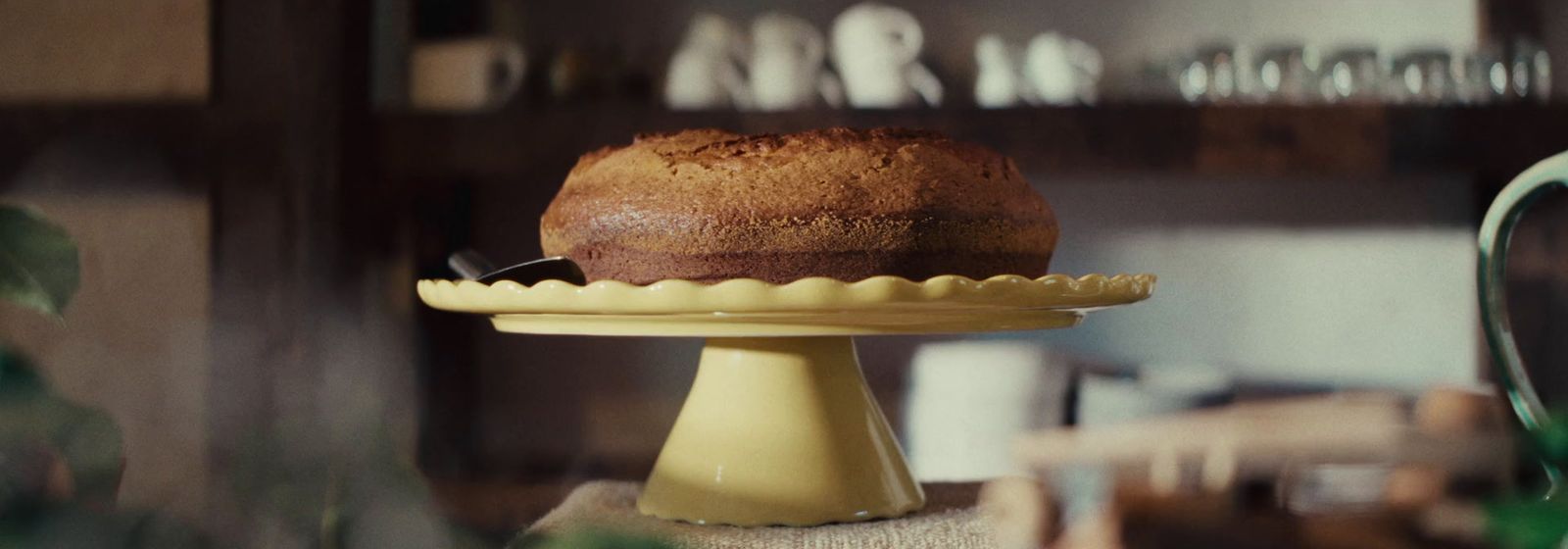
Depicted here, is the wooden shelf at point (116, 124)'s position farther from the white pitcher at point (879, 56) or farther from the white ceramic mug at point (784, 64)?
A: the white pitcher at point (879, 56)

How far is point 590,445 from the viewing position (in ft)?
5.66

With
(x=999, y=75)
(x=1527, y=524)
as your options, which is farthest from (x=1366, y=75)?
(x=1527, y=524)

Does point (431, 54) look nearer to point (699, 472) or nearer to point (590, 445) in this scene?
point (590, 445)

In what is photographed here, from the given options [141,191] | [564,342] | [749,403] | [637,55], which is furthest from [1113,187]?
[141,191]

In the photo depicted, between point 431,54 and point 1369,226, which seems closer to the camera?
point 431,54

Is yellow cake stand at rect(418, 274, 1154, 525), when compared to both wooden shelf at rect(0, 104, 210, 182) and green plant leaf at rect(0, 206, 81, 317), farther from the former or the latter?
wooden shelf at rect(0, 104, 210, 182)

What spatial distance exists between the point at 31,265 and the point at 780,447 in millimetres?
427

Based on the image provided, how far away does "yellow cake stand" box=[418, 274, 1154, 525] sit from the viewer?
18.9 inches

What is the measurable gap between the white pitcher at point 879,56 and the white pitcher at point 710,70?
0.43 ft

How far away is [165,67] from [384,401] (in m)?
1.59

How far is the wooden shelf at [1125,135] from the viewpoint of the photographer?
49.9 inches

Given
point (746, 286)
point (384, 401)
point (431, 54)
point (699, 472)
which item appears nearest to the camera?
point (384, 401)

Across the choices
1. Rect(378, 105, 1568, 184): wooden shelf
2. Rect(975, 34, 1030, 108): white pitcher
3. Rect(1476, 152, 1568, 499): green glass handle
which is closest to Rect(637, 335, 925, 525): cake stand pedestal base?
Rect(1476, 152, 1568, 499): green glass handle

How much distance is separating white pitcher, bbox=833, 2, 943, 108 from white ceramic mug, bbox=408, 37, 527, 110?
1.34ft
